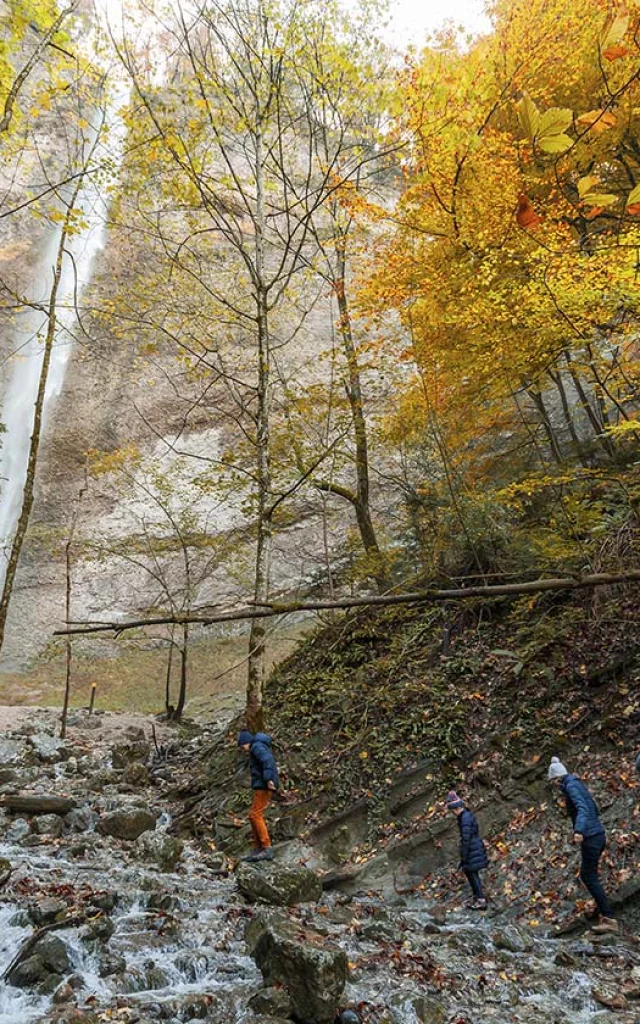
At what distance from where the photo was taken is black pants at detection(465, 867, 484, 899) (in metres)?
5.60

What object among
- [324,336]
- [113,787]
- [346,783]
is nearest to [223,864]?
[346,783]

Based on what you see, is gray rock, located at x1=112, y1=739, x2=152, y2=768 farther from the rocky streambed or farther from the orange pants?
the orange pants

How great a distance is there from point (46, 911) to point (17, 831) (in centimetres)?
321

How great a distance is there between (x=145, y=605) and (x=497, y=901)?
2177 cm

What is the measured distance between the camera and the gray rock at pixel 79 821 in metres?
7.93

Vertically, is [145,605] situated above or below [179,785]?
above

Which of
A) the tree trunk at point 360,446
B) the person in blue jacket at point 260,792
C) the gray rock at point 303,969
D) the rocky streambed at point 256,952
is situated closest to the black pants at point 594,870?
the rocky streambed at point 256,952

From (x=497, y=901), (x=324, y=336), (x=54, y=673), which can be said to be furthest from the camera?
(x=324, y=336)

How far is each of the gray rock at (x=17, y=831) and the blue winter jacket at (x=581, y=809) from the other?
6.46 meters

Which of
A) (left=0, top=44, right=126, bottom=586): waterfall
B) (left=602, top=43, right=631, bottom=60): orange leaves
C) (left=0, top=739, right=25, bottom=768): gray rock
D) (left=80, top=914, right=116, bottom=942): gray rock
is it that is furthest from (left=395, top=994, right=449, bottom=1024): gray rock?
(left=0, top=44, right=126, bottom=586): waterfall

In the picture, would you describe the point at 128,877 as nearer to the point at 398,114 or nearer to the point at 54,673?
the point at 398,114

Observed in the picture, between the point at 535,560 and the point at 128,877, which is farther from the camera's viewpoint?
the point at 535,560

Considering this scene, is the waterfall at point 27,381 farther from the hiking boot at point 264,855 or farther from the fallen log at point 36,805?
the hiking boot at point 264,855

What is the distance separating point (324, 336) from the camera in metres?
32.9
